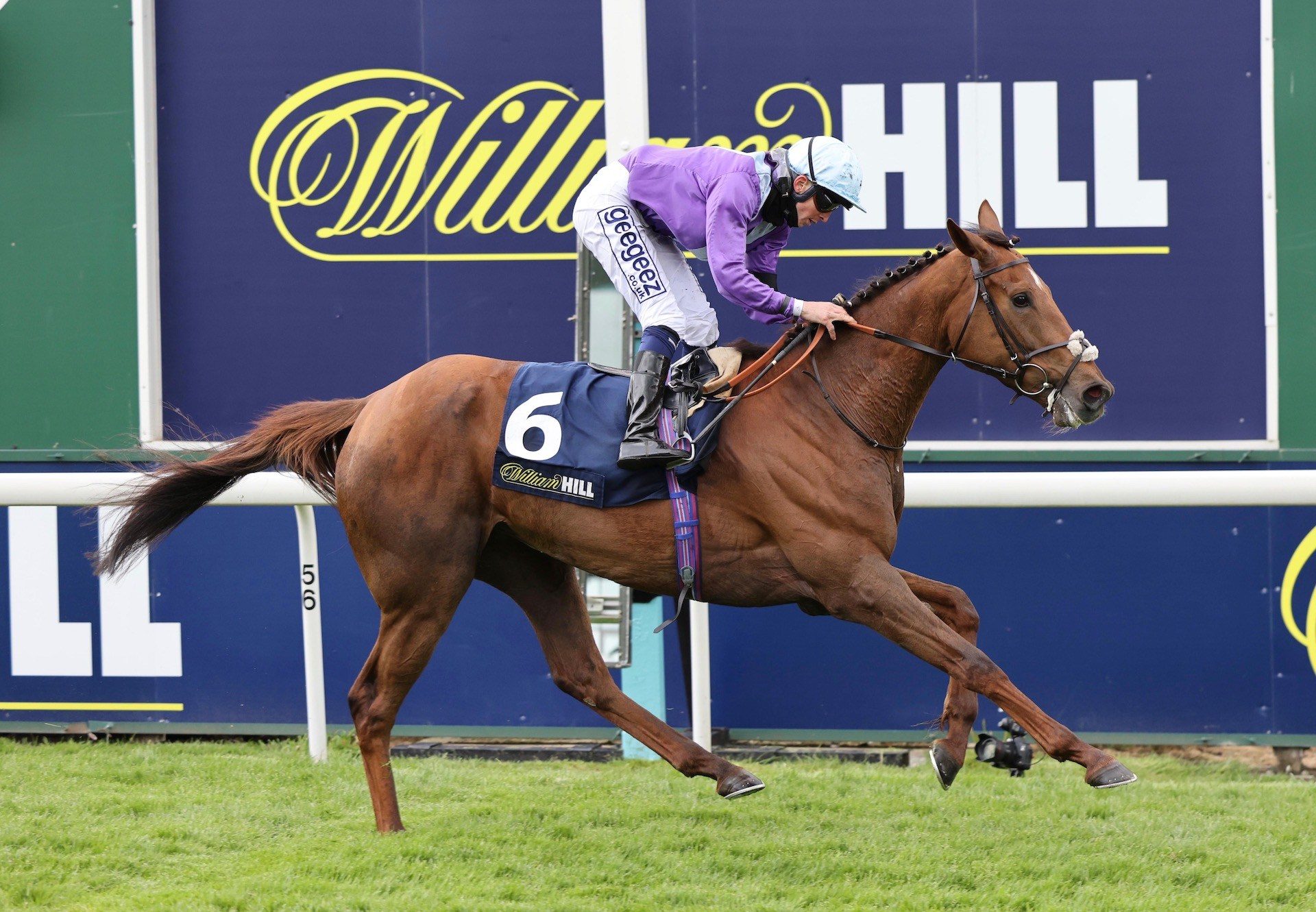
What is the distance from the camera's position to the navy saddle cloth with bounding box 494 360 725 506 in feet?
13.6

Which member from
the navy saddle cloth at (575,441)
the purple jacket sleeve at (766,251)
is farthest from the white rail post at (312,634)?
the purple jacket sleeve at (766,251)

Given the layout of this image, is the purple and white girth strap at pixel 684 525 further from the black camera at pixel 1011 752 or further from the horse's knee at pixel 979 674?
the black camera at pixel 1011 752

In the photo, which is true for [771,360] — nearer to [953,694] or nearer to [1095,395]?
[1095,395]

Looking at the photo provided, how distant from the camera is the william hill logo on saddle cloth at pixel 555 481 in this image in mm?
4168

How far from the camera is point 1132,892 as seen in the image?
370cm

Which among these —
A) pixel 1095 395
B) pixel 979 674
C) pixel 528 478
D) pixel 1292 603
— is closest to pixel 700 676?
pixel 528 478

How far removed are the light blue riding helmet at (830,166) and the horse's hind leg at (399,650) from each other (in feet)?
5.02

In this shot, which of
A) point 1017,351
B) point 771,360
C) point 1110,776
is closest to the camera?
point 1110,776

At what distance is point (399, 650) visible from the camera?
4332 mm

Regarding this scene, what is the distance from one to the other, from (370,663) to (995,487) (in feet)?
7.43

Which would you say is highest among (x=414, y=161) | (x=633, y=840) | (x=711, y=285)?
(x=414, y=161)

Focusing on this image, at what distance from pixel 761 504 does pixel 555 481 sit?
60cm

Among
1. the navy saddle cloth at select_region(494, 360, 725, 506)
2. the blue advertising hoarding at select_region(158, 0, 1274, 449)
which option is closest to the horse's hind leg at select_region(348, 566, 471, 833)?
the navy saddle cloth at select_region(494, 360, 725, 506)

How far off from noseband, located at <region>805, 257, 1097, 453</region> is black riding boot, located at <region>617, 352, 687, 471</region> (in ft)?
1.55
